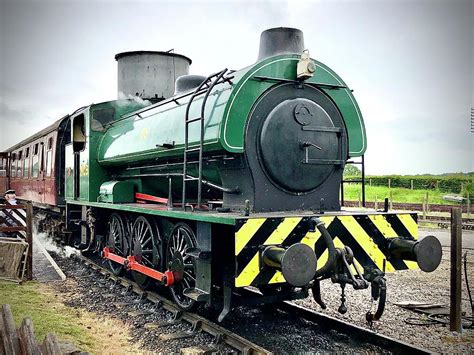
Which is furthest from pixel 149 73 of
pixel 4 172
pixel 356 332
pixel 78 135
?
pixel 4 172

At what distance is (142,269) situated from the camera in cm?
630

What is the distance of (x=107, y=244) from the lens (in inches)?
324

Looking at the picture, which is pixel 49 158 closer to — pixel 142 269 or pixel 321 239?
pixel 142 269

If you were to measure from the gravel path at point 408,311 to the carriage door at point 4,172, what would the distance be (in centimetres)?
1496

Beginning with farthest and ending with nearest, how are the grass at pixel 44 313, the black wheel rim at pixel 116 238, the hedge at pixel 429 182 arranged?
the hedge at pixel 429 182
the black wheel rim at pixel 116 238
the grass at pixel 44 313

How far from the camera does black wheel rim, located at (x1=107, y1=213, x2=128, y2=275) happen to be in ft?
24.6

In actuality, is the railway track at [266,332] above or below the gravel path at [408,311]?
above

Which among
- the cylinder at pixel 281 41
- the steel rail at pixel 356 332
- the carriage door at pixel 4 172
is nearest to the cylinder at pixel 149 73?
the cylinder at pixel 281 41

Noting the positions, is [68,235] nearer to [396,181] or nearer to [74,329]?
[74,329]

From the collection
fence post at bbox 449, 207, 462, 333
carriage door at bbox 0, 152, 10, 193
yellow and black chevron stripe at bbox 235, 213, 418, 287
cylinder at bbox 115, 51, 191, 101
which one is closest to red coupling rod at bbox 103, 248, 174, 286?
yellow and black chevron stripe at bbox 235, 213, 418, 287

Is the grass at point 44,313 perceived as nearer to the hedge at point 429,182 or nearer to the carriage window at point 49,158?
the carriage window at point 49,158

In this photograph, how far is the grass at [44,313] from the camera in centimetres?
510

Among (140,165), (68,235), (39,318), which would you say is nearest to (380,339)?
(39,318)

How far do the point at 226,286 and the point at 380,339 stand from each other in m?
1.58
